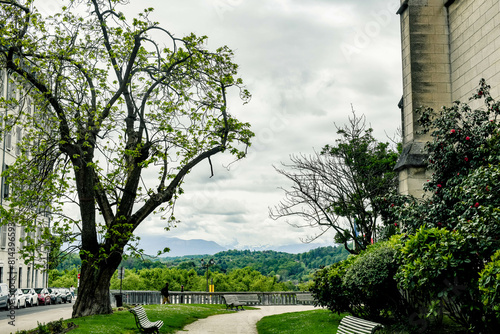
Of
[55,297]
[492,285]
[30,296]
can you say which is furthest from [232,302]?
[492,285]

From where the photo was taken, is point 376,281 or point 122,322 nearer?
point 376,281

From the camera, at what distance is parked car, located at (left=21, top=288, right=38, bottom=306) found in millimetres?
38500

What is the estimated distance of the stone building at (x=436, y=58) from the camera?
16.0 m

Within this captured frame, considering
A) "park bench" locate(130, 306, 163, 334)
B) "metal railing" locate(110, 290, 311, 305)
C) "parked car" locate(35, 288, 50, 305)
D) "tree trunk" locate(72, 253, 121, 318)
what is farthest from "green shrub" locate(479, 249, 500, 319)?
"parked car" locate(35, 288, 50, 305)

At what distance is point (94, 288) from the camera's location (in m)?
19.4

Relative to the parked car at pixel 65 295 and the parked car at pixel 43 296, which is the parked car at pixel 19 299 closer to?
the parked car at pixel 43 296

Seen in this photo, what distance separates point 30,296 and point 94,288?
22.9 meters

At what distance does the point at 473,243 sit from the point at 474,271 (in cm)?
50

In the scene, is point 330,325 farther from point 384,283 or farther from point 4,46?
point 4,46

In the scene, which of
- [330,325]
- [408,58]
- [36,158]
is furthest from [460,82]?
[36,158]

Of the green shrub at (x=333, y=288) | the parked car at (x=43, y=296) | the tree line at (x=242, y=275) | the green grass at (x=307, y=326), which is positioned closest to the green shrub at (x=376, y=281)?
the green shrub at (x=333, y=288)

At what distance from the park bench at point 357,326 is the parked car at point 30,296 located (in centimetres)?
3311

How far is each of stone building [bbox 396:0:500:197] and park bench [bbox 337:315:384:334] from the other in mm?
6332

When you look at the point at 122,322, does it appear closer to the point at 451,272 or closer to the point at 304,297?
the point at 451,272
